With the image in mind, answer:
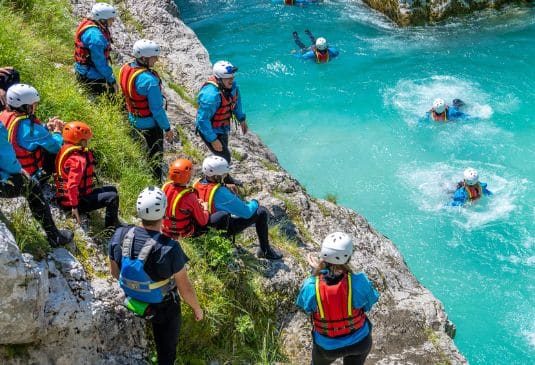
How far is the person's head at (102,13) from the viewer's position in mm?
7664

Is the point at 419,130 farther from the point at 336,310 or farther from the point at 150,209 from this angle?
the point at 150,209

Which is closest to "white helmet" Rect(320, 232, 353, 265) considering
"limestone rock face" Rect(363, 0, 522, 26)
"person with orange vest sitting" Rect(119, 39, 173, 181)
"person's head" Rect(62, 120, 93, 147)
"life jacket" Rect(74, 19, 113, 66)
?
"person's head" Rect(62, 120, 93, 147)

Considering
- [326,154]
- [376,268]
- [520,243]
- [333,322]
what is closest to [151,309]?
[333,322]

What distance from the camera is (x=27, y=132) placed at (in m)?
5.28

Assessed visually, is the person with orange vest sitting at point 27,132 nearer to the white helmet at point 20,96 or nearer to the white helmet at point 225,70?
the white helmet at point 20,96

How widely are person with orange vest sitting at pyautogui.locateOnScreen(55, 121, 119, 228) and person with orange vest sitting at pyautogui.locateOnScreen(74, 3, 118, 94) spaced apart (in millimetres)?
2553

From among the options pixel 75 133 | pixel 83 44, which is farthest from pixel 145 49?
pixel 75 133

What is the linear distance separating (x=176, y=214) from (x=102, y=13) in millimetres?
3473

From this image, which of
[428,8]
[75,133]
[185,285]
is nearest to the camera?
[185,285]

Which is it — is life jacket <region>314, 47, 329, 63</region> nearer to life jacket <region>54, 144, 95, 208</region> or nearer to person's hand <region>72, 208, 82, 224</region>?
life jacket <region>54, 144, 95, 208</region>

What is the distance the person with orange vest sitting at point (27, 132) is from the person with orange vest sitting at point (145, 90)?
1.64m

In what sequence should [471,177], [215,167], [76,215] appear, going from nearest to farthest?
[76,215], [215,167], [471,177]

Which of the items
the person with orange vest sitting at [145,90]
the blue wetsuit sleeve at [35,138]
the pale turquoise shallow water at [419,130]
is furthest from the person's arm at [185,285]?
the pale turquoise shallow water at [419,130]

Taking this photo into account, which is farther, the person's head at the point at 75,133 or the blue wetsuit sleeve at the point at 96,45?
the blue wetsuit sleeve at the point at 96,45
